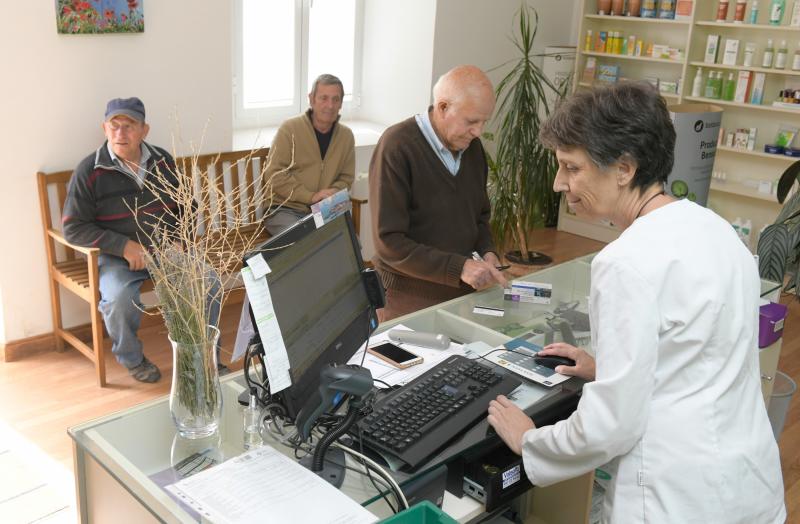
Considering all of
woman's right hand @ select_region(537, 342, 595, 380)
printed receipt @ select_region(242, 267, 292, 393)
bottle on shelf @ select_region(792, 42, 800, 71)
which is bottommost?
woman's right hand @ select_region(537, 342, 595, 380)

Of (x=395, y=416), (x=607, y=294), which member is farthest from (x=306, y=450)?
(x=607, y=294)

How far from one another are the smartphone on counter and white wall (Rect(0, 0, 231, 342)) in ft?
7.96

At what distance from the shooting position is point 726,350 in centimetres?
146

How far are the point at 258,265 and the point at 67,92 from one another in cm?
281

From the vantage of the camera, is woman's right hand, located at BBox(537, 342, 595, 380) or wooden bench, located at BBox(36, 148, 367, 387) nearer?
woman's right hand, located at BBox(537, 342, 595, 380)

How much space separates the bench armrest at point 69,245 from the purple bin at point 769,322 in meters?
2.69

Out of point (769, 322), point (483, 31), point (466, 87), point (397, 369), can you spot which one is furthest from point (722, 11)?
point (397, 369)

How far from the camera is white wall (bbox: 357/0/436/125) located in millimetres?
5438

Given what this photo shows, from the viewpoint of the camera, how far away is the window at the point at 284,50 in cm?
504

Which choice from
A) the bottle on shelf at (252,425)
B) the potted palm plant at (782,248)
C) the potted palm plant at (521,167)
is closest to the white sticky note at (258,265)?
the bottle on shelf at (252,425)

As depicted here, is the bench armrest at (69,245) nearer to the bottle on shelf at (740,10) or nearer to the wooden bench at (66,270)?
the wooden bench at (66,270)

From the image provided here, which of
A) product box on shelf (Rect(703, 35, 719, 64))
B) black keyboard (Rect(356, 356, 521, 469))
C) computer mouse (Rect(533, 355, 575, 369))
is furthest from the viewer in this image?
product box on shelf (Rect(703, 35, 719, 64))

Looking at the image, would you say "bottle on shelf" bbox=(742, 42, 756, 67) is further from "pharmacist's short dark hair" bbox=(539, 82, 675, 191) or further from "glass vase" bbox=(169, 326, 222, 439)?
"glass vase" bbox=(169, 326, 222, 439)

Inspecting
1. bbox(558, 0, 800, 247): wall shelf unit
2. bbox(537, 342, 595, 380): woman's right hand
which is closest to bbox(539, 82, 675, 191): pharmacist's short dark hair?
bbox(537, 342, 595, 380): woman's right hand
